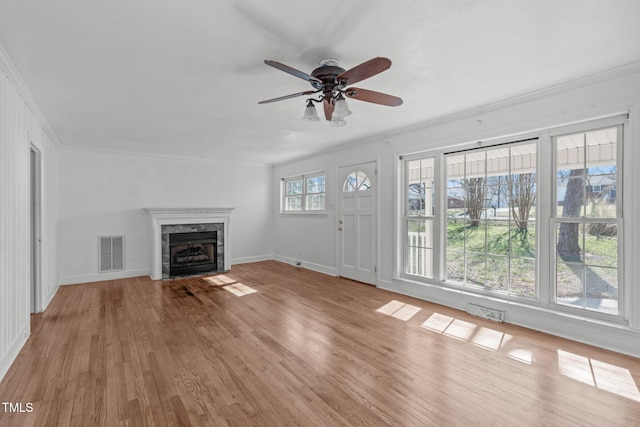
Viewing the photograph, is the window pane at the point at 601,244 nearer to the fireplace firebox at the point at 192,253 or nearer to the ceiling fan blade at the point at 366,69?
the ceiling fan blade at the point at 366,69

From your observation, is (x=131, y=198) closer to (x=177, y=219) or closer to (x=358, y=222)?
(x=177, y=219)

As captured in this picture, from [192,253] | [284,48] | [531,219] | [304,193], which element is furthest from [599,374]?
[192,253]

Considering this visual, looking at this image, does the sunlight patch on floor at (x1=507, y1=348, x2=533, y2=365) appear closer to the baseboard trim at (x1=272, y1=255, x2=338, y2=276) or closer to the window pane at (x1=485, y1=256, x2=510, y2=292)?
the window pane at (x1=485, y1=256, x2=510, y2=292)

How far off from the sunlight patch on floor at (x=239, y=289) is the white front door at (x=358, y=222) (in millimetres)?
1731

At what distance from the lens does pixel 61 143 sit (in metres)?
5.00

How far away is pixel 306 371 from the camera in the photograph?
2.36m

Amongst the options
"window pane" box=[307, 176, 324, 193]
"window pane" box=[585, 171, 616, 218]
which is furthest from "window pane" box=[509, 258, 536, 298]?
"window pane" box=[307, 176, 324, 193]

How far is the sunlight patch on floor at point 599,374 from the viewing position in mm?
2111

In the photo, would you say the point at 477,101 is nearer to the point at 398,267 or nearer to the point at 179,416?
the point at 398,267

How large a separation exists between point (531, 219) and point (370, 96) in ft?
7.46

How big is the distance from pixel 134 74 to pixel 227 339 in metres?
2.53

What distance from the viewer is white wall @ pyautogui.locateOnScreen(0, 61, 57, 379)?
238 centimetres

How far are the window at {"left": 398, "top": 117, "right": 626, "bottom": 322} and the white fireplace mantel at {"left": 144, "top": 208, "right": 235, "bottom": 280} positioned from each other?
3.79 m

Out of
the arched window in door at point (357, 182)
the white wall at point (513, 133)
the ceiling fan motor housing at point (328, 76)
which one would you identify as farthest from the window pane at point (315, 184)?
the ceiling fan motor housing at point (328, 76)
